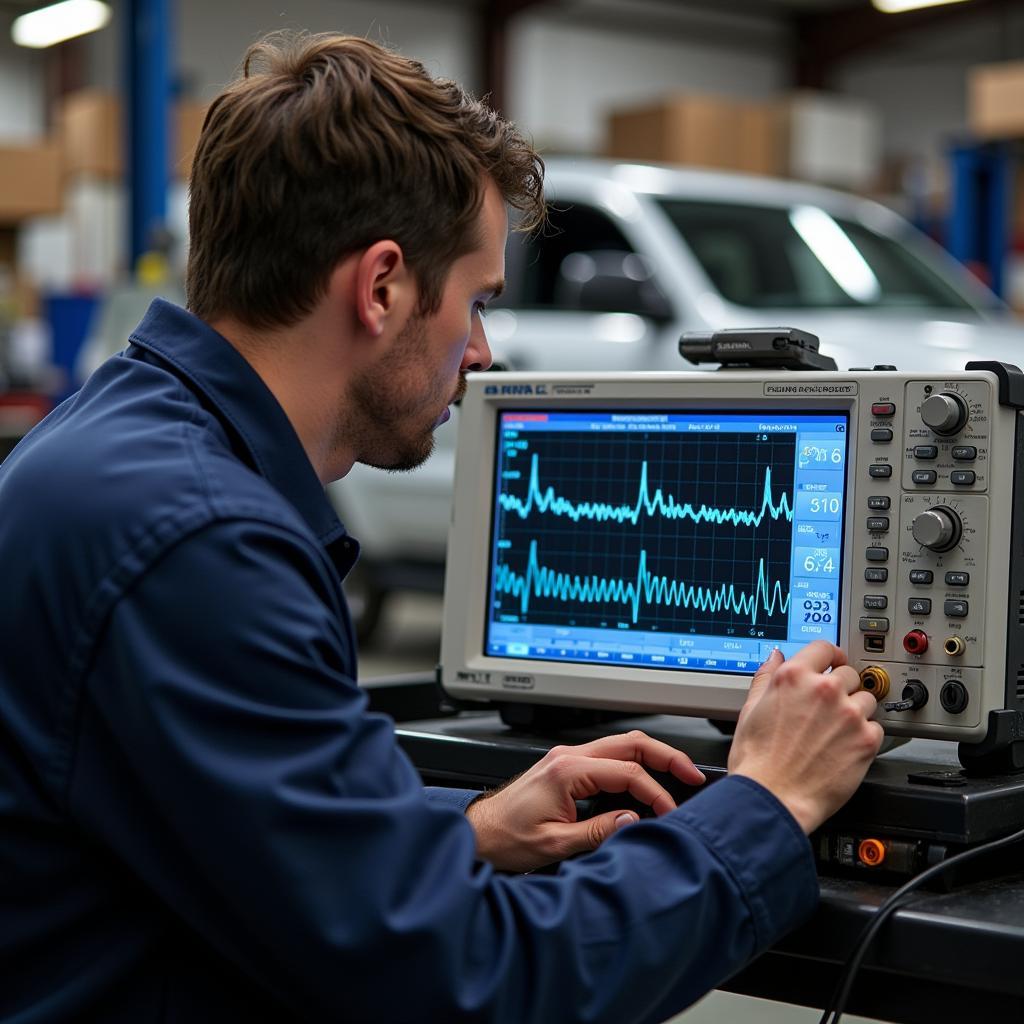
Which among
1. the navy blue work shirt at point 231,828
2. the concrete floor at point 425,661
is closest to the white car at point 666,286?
the concrete floor at point 425,661

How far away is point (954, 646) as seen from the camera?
1447 mm

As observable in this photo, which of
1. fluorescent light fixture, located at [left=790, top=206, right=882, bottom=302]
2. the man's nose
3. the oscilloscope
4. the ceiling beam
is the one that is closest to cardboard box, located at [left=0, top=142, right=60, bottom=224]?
fluorescent light fixture, located at [left=790, top=206, right=882, bottom=302]

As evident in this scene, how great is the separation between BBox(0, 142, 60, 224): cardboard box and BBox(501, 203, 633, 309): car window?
3.74 meters

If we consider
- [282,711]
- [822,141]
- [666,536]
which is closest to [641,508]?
[666,536]

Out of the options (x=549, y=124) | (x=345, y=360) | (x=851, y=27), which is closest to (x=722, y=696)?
(x=345, y=360)

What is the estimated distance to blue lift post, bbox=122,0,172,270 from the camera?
6219 mm

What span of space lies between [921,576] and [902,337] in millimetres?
3423

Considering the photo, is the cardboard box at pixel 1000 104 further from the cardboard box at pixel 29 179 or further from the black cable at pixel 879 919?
the black cable at pixel 879 919

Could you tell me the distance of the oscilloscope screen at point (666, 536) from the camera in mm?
1546

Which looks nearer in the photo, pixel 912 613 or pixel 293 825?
pixel 293 825

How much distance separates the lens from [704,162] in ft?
30.9

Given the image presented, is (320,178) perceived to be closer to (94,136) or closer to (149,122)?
(149,122)

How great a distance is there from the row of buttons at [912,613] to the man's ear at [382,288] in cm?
52

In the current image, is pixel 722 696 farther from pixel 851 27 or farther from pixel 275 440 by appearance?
pixel 851 27
